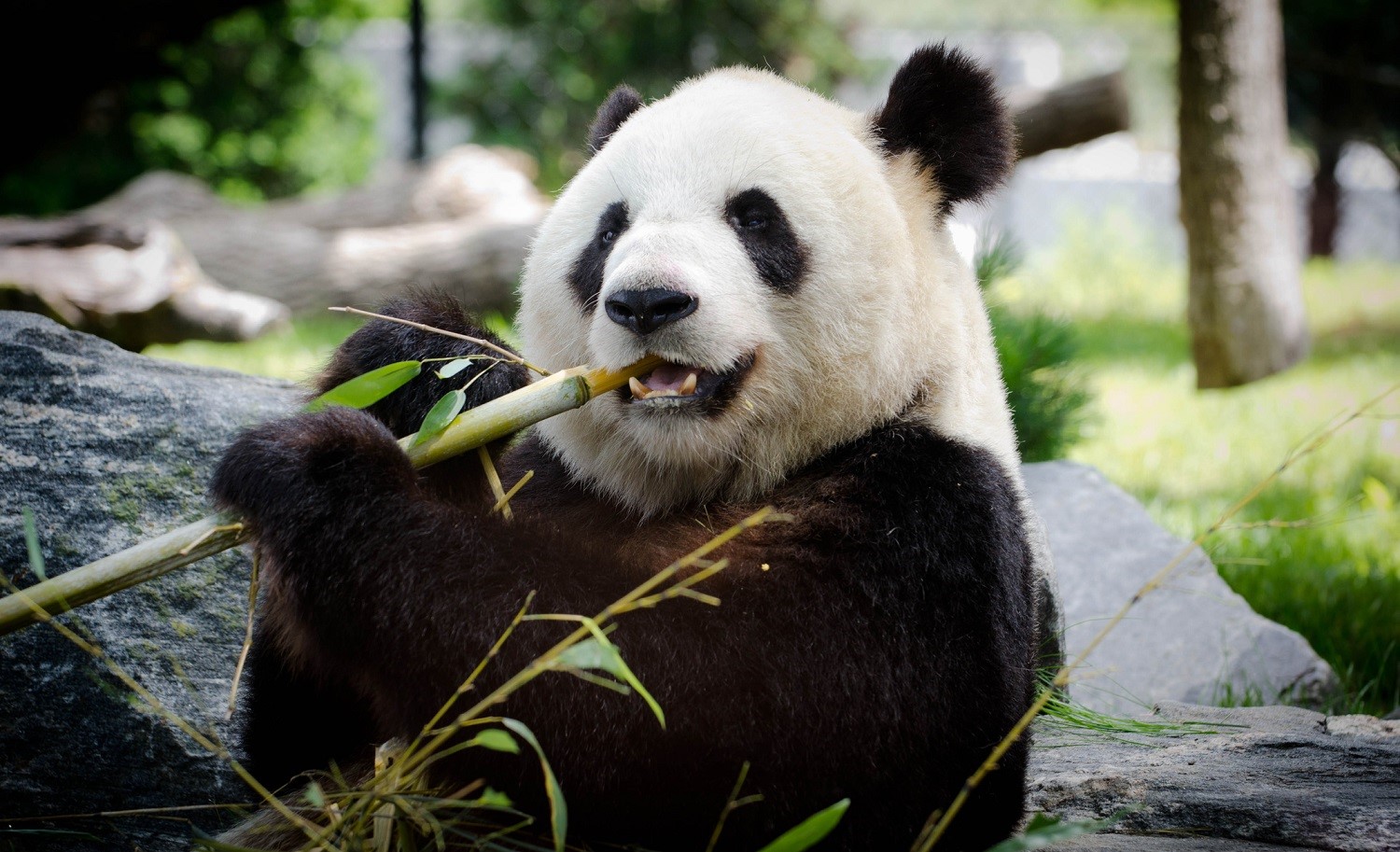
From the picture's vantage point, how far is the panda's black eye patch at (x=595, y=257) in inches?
103

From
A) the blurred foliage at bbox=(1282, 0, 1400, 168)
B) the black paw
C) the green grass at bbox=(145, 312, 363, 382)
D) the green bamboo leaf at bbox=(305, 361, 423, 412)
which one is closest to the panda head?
the black paw

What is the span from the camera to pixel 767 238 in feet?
8.25

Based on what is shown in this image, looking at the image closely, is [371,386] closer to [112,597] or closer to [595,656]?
[595,656]

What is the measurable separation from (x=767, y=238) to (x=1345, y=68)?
12212 millimetres

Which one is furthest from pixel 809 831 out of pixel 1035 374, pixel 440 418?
pixel 1035 374

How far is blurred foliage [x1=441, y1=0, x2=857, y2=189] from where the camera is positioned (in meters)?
12.9

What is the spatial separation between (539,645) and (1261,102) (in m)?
7.13

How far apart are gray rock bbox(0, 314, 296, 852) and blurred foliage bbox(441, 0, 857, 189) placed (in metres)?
9.85

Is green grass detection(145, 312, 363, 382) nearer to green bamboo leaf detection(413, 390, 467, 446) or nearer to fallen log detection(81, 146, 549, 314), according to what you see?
fallen log detection(81, 146, 549, 314)

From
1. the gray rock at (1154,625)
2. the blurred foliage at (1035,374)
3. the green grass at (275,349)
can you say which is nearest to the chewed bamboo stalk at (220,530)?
the gray rock at (1154,625)

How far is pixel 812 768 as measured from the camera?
217 centimetres

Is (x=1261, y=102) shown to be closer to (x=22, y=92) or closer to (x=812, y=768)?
(x=812, y=768)

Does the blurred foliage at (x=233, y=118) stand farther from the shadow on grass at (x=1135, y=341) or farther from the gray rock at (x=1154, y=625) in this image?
the gray rock at (x=1154, y=625)

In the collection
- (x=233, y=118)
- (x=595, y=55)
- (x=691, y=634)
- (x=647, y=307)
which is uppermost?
(x=595, y=55)
